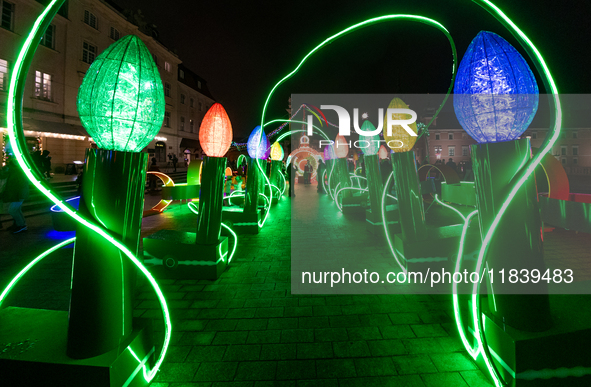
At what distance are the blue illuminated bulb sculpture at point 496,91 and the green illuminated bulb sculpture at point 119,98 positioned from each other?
2.57 metres

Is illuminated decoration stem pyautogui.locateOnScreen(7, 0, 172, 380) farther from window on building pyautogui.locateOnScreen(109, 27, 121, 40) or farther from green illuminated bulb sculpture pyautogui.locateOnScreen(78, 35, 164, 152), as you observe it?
window on building pyautogui.locateOnScreen(109, 27, 121, 40)

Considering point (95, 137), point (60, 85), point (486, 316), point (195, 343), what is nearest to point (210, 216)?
point (195, 343)

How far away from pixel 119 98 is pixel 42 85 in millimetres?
23111

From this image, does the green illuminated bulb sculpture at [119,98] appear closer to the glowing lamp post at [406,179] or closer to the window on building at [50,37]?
the glowing lamp post at [406,179]

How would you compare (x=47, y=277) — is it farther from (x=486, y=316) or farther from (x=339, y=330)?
(x=486, y=316)

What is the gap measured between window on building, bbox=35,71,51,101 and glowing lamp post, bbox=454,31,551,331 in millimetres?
24156

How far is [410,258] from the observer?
12.9 ft

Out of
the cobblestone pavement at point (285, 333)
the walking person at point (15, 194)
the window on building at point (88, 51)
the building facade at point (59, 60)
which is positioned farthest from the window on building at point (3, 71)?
the cobblestone pavement at point (285, 333)

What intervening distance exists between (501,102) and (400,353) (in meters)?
2.19

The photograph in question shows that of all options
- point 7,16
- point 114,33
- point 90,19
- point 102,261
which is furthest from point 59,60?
point 102,261

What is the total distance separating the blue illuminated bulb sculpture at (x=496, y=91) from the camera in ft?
6.86

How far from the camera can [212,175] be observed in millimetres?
4270

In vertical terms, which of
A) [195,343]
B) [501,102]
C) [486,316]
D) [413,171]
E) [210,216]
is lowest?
[195,343]

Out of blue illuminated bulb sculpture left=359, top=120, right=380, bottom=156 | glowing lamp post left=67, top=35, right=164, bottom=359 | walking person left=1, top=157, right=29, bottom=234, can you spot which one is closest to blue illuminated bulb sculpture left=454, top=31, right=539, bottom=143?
glowing lamp post left=67, top=35, right=164, bottom=359
